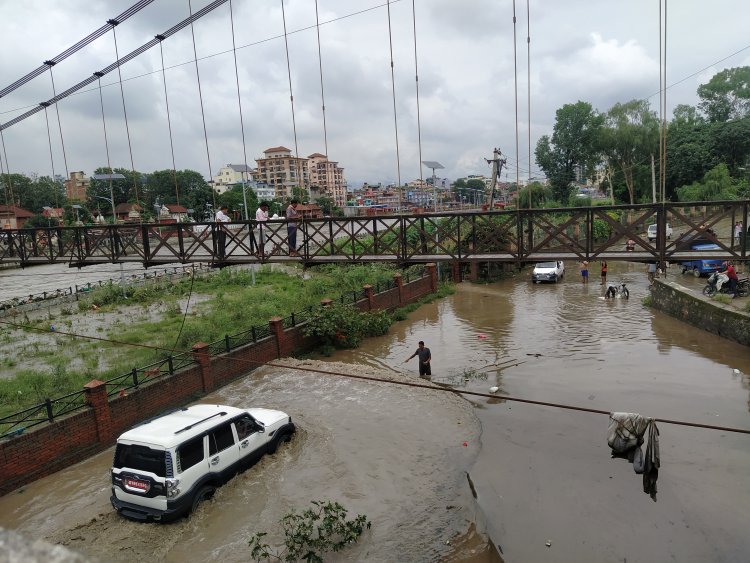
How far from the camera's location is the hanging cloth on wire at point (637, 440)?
7.55m

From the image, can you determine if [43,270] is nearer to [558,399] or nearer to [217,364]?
[217,364]

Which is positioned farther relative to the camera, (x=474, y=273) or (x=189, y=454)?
(x=474, y=273)

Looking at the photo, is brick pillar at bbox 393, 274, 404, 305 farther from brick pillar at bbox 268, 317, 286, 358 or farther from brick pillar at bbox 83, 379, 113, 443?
brick pillar at bbox 83, 379, 113, 443

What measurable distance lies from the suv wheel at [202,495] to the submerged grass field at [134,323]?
4639 mm

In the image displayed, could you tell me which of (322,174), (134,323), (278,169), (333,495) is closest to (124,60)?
(134,323)

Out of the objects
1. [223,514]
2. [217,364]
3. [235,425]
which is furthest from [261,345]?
[223,514]

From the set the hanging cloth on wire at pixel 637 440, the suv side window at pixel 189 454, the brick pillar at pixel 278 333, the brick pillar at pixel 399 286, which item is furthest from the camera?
the brick pillar at pixel 399 286

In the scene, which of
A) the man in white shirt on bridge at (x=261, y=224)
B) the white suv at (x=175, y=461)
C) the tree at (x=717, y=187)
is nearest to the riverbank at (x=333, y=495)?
the white suv at (x=175, y=461)

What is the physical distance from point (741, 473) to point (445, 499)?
5774mm

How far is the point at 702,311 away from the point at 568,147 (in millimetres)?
44585

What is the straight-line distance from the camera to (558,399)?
14352mm

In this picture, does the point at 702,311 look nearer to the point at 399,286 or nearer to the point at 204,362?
the point at 399,286

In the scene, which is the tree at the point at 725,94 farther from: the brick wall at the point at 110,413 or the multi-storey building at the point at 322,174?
the multi-storey building at the point at 322,174

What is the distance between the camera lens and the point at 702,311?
20266mm
